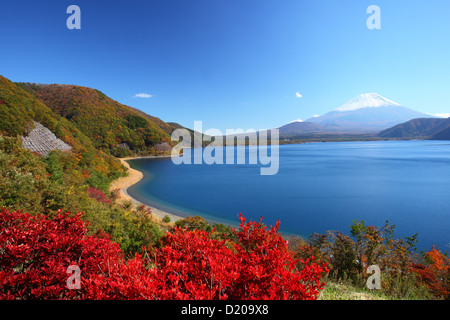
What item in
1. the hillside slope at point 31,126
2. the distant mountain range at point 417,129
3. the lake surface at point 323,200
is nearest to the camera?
the lake surface at point 323,200

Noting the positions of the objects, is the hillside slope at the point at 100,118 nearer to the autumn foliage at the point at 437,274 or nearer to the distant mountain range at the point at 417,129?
the autumn foliage at the point at 437,274

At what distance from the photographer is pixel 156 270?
2104mm

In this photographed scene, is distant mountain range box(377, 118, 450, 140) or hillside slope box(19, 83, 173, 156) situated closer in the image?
hillside slope box(19, 83, 173, 156)

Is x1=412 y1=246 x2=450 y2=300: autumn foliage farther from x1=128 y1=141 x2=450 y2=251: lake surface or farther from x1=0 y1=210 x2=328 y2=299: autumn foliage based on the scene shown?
Result: x1=0 y1=210 x2=328 y2=299: autumn foliage

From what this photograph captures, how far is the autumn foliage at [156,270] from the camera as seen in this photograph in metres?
1.93

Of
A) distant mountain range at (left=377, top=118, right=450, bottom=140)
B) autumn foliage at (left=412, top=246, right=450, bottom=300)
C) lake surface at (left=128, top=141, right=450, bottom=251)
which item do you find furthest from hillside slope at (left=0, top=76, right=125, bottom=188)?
distant mountain range at (left=377, top=118, right=450, bottom=140)

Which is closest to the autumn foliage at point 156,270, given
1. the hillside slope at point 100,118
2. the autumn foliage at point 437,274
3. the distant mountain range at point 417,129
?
the autumn foliage at point 437,274

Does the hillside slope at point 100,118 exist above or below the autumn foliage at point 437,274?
above

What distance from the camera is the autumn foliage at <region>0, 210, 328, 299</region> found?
1.93 meters

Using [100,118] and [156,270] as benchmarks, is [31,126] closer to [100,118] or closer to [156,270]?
[156,270]

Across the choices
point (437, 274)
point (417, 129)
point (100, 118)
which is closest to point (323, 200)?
point (437, 274)

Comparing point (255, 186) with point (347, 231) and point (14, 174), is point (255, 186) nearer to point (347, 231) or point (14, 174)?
point (347, 231)

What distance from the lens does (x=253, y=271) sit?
2.10 metres
